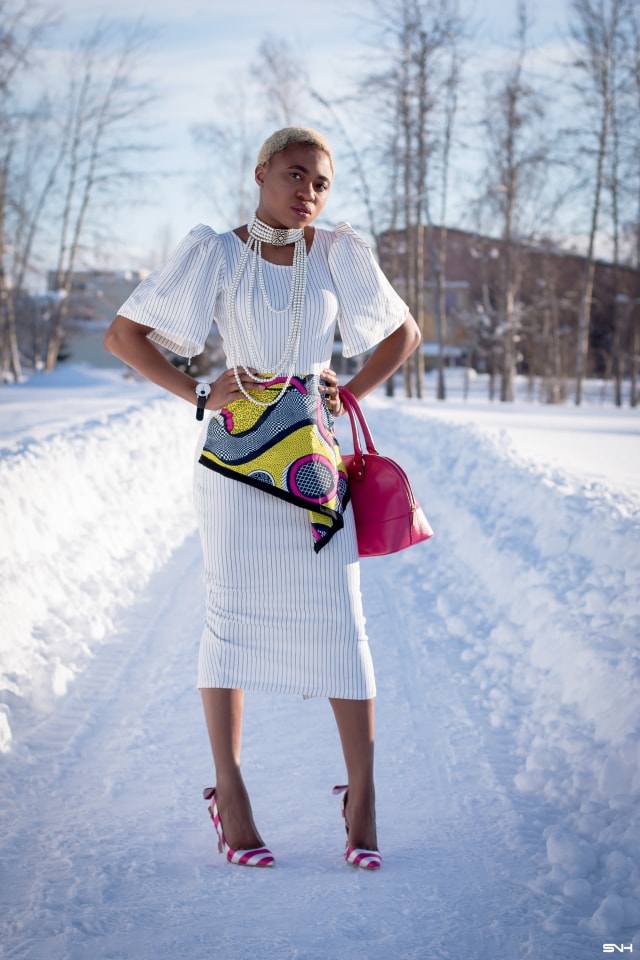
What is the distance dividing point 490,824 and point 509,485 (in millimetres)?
4380

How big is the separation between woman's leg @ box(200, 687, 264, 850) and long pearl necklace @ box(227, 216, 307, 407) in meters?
0.88

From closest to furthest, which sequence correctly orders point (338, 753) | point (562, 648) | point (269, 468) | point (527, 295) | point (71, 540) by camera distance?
point (269, 468), point (338, 753), point (562, 648), point (71, 540), point (527, 295)

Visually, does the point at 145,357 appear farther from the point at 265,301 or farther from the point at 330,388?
the point at 330,388

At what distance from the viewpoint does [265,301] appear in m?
2.54

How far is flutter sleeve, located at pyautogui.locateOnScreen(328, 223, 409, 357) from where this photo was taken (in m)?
2.69

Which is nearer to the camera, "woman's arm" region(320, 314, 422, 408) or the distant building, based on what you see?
"woman's arm" region(320, 314, 422, 408)

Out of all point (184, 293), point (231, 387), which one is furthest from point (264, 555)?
point (184, 293)

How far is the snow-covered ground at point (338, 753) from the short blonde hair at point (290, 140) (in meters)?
Answer: 2.07

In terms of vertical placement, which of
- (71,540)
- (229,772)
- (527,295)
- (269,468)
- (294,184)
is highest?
(527,295)

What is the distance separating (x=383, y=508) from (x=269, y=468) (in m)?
0.37

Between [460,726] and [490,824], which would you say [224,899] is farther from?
[460,726]

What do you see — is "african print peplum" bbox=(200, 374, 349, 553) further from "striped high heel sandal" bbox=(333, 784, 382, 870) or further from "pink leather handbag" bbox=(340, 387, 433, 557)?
"striped high heel sandal" bbox=(333, 784, 382, 870)

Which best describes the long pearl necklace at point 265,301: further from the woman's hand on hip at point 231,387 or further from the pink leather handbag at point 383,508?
the pink leather handbag at point 383,508

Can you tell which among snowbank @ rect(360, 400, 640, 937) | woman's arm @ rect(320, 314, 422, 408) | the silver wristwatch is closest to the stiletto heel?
snowbank @ rect(360, 400, 640, 937)
